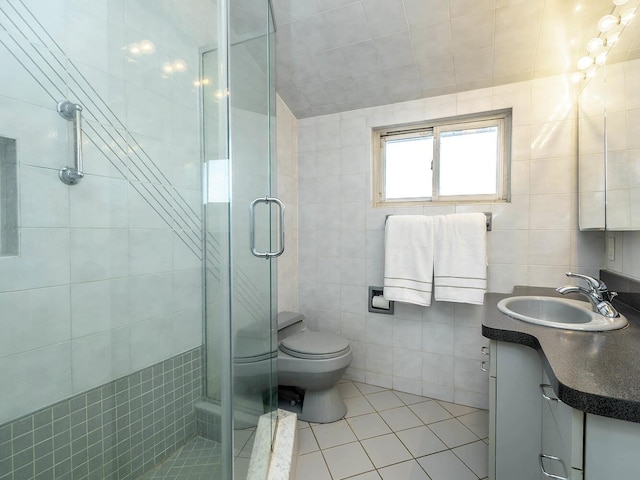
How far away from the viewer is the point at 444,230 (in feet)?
5.83

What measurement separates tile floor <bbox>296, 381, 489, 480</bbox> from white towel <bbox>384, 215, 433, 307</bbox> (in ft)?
2.18

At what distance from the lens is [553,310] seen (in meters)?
1.37

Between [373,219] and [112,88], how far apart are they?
5.17 ft

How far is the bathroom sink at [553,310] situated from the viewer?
1.06 m

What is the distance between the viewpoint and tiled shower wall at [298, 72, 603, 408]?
164 centimetres

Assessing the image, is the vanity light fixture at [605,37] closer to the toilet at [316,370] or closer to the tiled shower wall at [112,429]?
the toilet at [316,370]

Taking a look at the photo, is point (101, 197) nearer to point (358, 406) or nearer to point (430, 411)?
point (358, 406)

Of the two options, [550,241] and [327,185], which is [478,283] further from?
[327,185]

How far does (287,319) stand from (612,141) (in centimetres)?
189

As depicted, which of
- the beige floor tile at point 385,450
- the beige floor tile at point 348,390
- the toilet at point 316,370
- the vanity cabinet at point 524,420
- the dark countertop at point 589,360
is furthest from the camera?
the beige floor tile at point 348,390

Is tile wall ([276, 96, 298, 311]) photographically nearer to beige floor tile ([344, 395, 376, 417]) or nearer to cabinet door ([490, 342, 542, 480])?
beige floor tile ([344, 395, 376, 417])

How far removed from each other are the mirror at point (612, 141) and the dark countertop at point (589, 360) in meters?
0.45

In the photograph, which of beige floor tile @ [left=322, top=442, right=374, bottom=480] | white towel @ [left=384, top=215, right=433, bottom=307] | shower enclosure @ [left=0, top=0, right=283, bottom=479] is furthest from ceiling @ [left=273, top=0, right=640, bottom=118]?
beige floor tile @ [left=322, top=442, right=374, bottom=480]

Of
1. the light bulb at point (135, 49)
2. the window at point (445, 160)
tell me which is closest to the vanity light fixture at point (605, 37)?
the window at point (445, 160)
